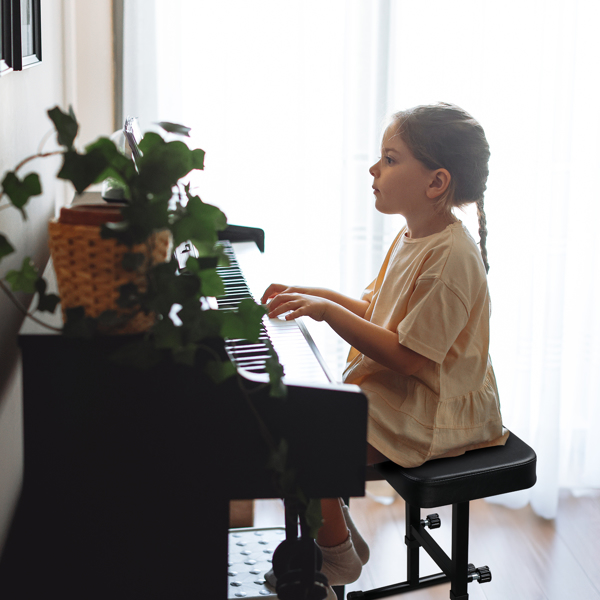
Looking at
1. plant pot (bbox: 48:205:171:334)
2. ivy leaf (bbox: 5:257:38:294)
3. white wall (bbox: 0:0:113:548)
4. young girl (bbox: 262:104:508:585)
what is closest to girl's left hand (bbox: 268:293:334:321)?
young girl (bbox: 262:104:508:585)

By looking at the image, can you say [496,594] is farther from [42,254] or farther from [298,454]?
[42,254]

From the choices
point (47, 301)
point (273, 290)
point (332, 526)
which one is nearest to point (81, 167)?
point (47, 301)

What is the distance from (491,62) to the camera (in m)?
2.21

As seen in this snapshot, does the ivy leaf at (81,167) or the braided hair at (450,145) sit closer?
the ivy leaf at (81,167)

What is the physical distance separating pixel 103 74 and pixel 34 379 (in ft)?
4.99

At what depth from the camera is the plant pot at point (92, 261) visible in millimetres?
764

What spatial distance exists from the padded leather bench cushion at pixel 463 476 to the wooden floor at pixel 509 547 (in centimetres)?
62

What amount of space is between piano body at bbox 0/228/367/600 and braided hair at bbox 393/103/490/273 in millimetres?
754

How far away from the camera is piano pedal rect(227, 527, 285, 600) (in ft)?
4.97

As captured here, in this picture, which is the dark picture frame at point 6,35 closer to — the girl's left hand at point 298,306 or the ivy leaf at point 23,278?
the ivy leaf at point 23,278

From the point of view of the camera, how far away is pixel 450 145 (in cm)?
152

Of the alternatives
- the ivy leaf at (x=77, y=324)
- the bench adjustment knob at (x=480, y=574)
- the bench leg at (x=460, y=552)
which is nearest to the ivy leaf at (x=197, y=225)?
the ivy leaf at (x=77, y=324)

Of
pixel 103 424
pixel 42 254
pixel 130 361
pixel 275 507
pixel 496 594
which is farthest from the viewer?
pixel 275 507

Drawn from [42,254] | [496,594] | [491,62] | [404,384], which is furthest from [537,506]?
[42,254]
